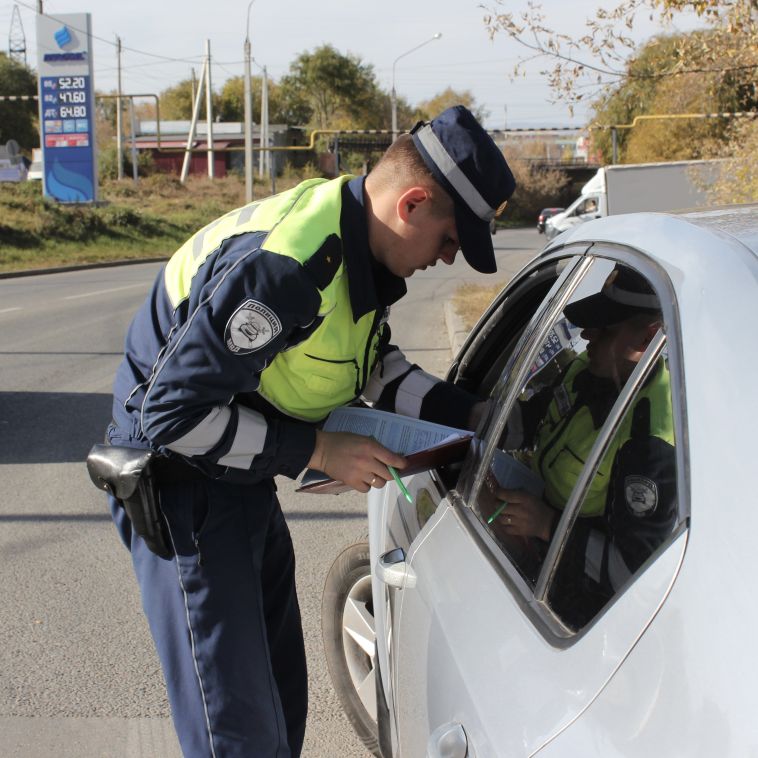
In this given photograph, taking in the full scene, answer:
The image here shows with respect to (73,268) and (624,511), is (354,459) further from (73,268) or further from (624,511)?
(73,268)

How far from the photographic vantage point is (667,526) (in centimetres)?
127

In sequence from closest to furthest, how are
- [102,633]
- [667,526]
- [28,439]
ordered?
[667,526] → [102,633] → [28,439]

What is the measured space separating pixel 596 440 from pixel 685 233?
1.19 feet

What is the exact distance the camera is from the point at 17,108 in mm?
63719

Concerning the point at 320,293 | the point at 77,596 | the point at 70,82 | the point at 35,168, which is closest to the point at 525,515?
the point at 320,293

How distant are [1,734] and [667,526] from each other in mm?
2536

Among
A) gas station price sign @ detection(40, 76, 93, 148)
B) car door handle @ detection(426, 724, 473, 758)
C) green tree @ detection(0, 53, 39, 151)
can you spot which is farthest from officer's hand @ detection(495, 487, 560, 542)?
green tree @ detection(0, 53, 39, 151)

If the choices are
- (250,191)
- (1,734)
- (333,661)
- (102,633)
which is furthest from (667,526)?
(250,191)

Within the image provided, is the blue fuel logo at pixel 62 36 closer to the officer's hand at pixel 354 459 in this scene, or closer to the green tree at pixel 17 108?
the officer's hand at pixel 354 459

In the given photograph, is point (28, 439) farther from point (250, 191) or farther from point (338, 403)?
point (250, 191)

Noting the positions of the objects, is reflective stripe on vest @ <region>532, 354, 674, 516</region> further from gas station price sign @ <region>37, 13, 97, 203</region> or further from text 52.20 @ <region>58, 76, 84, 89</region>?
text 52.20 @ <region>58, 76, 84, 89</region>

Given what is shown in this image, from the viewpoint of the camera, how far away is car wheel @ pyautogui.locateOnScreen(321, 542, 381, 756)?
2.81 meters

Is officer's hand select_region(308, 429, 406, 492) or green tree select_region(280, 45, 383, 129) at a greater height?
green tree select_region(280, 45, 383, 129)

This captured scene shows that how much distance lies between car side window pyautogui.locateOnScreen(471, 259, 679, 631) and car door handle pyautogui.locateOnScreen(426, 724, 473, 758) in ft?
0.77
